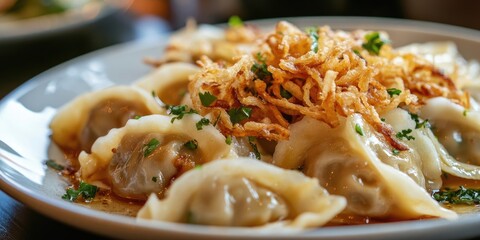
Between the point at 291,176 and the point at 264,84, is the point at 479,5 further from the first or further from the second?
the point at 291,176

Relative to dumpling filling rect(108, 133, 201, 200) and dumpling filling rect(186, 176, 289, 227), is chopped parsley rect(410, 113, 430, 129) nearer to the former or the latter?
dumpling filling rect(186, 176, 289, 227)

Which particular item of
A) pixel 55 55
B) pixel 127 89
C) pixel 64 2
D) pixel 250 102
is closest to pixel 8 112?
pixel 127 89

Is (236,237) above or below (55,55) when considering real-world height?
above

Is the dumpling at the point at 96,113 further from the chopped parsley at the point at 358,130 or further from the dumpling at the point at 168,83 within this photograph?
the chopped parsley at the point at 358,130

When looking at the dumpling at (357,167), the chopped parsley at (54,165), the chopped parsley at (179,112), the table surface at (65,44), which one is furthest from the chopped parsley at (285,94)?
the table surface at (65,44)

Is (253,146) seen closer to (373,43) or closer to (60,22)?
(373,43)

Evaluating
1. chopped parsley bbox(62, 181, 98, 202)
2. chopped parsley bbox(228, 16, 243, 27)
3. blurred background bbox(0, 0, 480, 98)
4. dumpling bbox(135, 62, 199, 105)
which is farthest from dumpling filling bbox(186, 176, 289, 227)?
blurred background bbox(0, 0, 480, 98)

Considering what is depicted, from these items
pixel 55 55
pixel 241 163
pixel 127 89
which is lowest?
pixel 55 55
